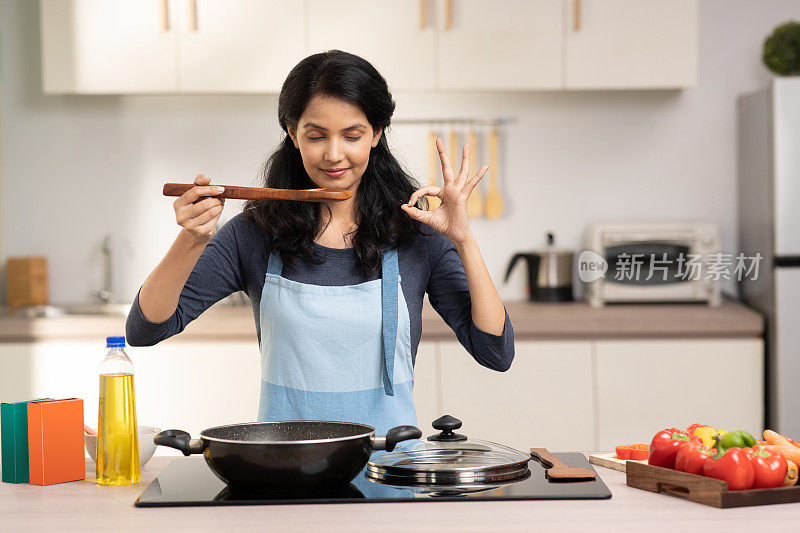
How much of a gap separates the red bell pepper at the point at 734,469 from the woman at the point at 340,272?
50cm

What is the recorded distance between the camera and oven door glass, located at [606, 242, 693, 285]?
3291mm

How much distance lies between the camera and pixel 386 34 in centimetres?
319

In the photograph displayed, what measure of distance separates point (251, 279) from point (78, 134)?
2.12 m

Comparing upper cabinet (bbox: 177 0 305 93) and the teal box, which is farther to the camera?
upper cabinet (bbox: 177 0 305 93)

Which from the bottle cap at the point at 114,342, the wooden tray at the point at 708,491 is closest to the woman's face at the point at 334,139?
the bottle cap at the point at 114,342

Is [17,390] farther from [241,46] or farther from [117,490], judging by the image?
[117,490]

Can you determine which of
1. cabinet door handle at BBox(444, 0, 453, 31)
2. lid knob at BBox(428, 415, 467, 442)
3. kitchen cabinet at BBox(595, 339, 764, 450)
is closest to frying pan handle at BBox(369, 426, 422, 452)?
lid knob at BBox(428, 415, 467, 442)

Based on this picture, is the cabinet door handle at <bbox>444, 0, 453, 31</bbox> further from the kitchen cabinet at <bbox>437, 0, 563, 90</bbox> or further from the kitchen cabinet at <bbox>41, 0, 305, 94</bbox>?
the kitchen cabinet at <bbox>41, 0, 305, 94</bbox>

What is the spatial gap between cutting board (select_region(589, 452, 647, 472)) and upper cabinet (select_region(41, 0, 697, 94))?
196 centimetres

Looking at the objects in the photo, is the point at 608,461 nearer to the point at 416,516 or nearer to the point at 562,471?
the point at 562,471

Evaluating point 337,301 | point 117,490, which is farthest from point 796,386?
point 117,490

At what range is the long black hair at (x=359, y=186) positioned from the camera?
163cm


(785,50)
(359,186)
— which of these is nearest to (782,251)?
(785,50)

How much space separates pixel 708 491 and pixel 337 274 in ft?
2.68
